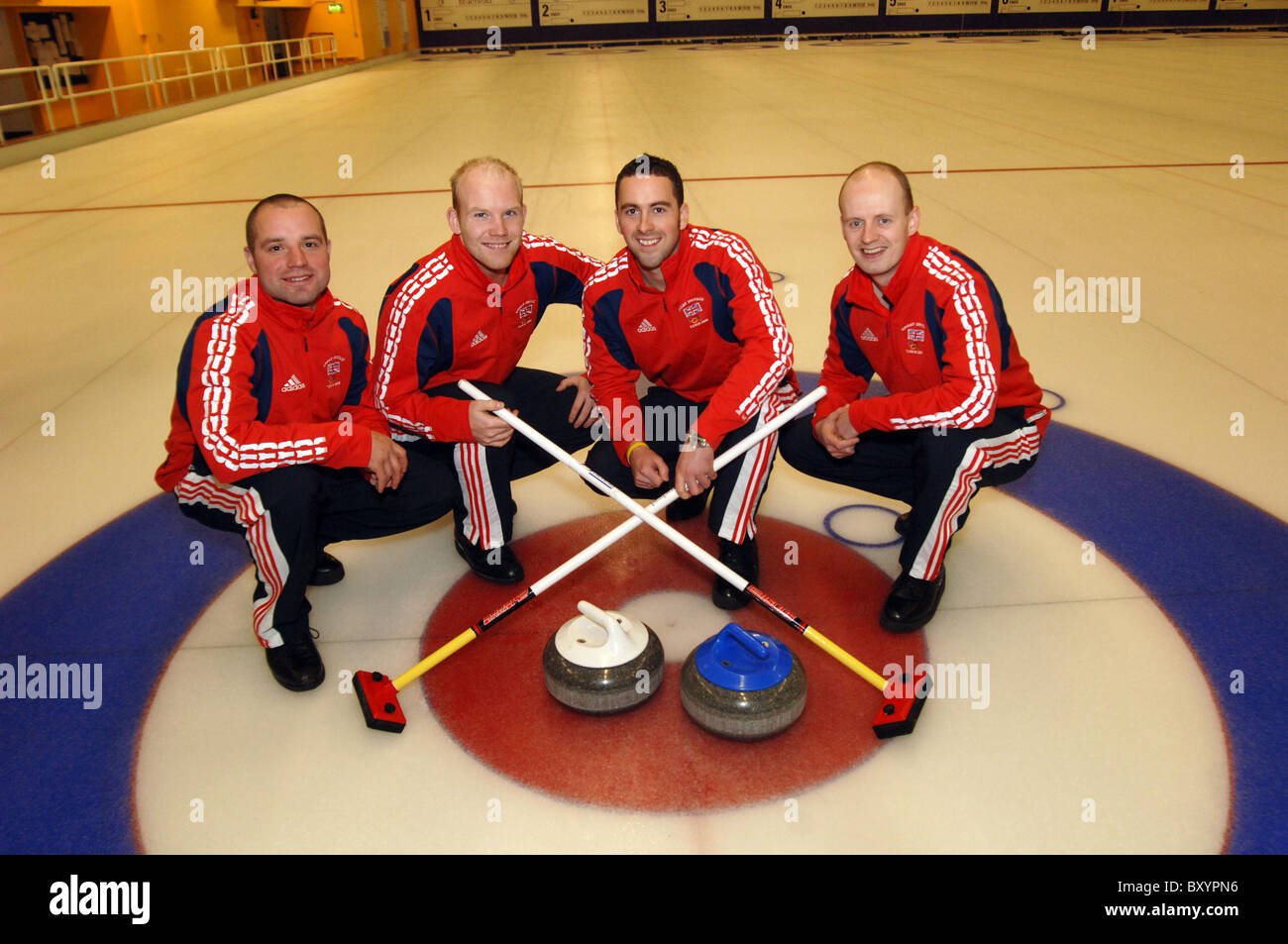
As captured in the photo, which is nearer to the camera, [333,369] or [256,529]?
[256,529]

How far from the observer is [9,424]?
145 inches

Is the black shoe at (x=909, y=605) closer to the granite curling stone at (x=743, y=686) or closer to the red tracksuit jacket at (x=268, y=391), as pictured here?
the granite curling stone at (x=743, y=686)

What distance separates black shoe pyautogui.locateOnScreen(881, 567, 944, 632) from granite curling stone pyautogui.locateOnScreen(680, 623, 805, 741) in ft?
1.39

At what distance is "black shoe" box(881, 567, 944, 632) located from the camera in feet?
7.43

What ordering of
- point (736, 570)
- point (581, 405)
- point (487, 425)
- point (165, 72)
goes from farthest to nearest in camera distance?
point (165, 72)
point (581, 405)
point (736, 570)
point (487, 425)

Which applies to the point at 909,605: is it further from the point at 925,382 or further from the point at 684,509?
the point at 684,509

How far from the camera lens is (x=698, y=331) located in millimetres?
2553

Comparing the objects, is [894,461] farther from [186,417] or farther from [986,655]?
[186,417]

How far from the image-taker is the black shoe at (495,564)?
2535mm

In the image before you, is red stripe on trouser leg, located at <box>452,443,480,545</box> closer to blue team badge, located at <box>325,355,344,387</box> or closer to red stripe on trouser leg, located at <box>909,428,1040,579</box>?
blue team badge, located at <box>325,355,344,387</box>

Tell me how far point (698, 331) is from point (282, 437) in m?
1.16

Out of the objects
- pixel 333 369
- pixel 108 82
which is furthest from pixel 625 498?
pixel 108 82

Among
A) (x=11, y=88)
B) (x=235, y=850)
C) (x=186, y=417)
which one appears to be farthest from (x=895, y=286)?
(x=11, y=88)

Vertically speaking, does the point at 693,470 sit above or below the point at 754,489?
above
